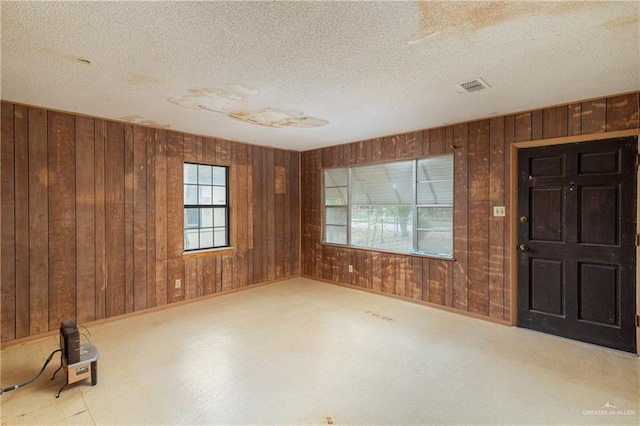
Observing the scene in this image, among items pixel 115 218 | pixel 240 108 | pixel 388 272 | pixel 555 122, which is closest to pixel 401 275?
pixel 388 272

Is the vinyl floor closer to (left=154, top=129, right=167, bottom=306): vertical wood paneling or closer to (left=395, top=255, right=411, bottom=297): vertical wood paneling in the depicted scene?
(left=154, top=129, right=167, bottom=306): vertical wood paneling

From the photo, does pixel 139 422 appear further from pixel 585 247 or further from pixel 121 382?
pixel 585 247

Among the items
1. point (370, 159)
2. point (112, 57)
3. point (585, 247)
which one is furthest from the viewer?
point (370, 159)

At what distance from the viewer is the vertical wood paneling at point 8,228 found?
3.18 metres

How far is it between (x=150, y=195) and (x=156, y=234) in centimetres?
53

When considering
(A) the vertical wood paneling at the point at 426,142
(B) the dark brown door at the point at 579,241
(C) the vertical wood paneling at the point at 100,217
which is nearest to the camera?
(B) the dark brown door at the point at 579,241

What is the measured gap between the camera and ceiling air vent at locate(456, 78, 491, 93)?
269 centimetres

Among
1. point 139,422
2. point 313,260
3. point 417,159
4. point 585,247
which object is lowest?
point 139,422

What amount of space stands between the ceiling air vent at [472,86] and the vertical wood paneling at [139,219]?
3.78 meters

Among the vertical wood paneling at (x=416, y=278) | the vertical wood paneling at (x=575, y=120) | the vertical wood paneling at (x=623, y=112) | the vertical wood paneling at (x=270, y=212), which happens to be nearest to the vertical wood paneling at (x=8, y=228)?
the vertical wood paneling at (x=270, y=212)

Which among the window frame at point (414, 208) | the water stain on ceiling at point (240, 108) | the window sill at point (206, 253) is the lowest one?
the window sill at point (206, 253)

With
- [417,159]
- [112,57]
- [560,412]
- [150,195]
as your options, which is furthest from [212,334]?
[417,159]

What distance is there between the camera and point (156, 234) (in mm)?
4273

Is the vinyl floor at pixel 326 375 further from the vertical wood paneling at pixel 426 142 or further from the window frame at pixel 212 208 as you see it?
the vertical wood paneling at pixel 426 142
